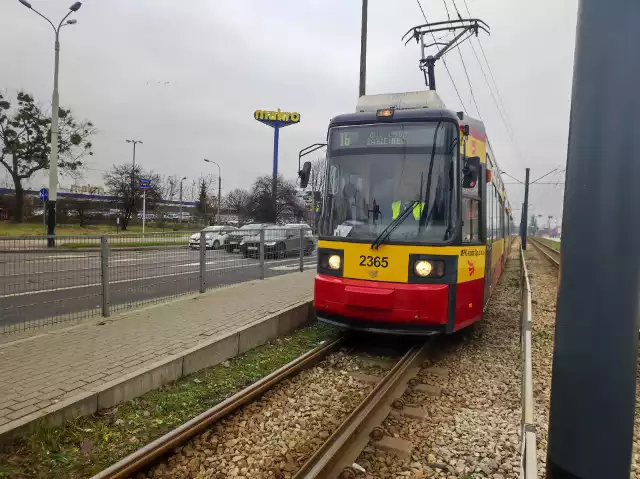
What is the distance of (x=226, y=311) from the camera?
745cm

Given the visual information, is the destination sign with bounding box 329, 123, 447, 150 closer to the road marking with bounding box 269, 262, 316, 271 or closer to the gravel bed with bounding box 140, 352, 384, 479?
the gravel bed with bounding box 140, 352, 384, 479

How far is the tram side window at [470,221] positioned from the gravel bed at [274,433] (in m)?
2.36

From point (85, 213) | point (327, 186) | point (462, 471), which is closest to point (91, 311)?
point (327, 186)

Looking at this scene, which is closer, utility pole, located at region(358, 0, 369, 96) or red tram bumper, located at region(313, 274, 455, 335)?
red tram bumper, located at region(313, 274, 455, 335)

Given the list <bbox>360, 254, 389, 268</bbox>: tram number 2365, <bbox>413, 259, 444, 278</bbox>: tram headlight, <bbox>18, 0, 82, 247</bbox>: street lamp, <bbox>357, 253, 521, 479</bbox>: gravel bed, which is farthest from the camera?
<bbox>18, 0, 82, 247</bbox>: street lamp

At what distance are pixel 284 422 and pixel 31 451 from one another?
1956mm

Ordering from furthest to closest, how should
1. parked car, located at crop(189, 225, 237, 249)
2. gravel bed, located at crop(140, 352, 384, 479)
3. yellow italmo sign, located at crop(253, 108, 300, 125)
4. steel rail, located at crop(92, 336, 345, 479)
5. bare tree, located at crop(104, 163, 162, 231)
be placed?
yellow italmo sign, located at crop(253, 108, 300, 125) → bare tree, located at crop(104, 163, 162, 231) → parked car, located at crop(189, 225, 237, 249) → gravel bed, located at crop(140, 352, 384, 479) → steel rail, located at crop(92, 336, 345, 479)

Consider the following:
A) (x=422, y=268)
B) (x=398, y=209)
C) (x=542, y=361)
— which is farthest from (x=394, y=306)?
→ (x=542, y=361)

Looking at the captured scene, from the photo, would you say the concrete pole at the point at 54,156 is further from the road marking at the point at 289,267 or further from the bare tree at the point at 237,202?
the bare tree at the point at 237,202

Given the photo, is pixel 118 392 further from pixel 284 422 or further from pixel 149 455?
pixel 284 422

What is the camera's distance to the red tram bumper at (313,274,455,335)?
18.5ft

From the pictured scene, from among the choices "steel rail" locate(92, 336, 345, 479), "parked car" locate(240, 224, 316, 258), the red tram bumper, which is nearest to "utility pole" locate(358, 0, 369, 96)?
"parked car" locate(240, 224, 316, 258)

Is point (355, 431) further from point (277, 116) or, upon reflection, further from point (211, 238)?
point (277, 116)

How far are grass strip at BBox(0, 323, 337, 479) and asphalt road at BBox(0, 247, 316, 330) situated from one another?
2.31 metres
